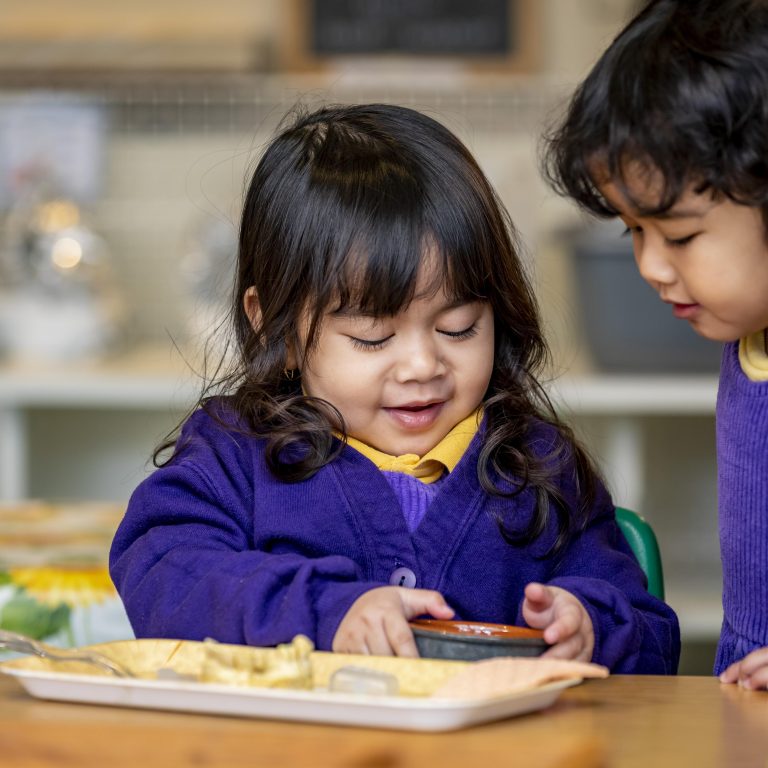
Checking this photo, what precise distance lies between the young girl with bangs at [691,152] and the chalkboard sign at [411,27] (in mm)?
2113

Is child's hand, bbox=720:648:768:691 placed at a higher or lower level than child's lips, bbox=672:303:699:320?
lower

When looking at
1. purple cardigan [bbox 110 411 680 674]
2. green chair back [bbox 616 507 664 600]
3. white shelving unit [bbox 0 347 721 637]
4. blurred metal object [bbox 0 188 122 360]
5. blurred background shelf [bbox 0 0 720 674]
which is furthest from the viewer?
blurred background shelf [bbox 0 0 720 674]

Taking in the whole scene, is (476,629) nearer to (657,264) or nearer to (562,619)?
(562,619)

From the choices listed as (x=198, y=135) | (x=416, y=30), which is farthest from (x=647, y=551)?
(x=198, y=135)

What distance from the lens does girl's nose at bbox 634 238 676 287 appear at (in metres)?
0.96

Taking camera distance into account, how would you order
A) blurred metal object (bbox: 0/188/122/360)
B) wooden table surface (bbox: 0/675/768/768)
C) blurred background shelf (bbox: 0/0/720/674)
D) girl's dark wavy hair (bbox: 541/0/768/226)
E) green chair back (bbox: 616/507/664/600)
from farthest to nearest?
blurred background shelf (bbox: 0/0/720/674), blurred metal object (bbox: 0/188/122/360), green chair back (bbox: 616/507/664/600), girl's dark wavy hair (bbox: 541/0/768/226), wooden table surface (bbox: 0/675/768/768)

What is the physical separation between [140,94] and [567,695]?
8.50 ft

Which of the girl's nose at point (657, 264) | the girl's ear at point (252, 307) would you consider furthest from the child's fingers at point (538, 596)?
the girl's ear at point (252, 307)

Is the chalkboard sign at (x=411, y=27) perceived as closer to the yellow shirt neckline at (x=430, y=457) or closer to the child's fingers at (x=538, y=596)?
the yellow shirt neckline at (x=430, y=457)

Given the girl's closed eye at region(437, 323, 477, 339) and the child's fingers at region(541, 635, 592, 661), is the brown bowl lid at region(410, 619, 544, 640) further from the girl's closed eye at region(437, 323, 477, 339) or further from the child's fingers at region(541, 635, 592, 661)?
the girl's closed eye at region(437, 323, 477, 339)

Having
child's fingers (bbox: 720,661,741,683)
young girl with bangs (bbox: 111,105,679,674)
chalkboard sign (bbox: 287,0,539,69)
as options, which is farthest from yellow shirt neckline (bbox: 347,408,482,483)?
chalkboard sign (bbox: 287,0,539,69)

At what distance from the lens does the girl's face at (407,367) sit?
1.10m

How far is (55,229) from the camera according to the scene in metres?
2.88

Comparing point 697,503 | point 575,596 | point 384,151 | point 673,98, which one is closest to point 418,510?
point 575,596
